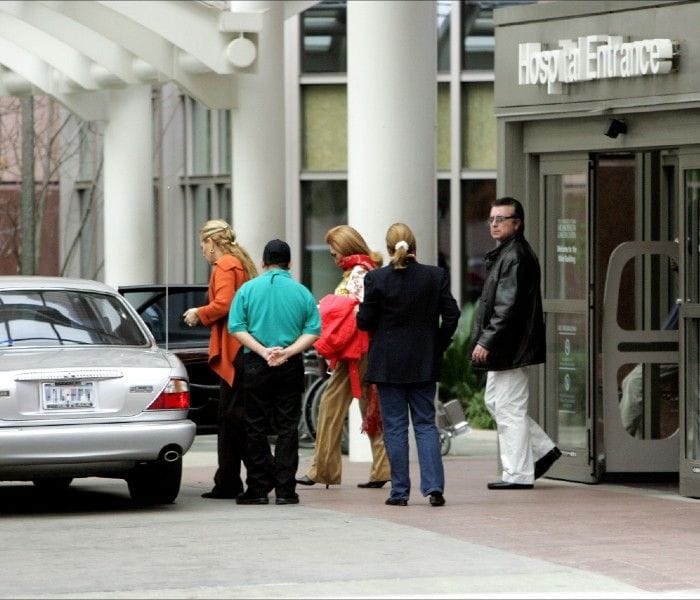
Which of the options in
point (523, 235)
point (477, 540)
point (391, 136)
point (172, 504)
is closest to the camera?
point (477, 540)

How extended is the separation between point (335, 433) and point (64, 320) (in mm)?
2033

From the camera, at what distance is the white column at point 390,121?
16094 mm

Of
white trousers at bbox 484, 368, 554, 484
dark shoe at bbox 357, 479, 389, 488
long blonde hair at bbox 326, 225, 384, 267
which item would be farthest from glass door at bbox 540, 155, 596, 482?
long blonde hair at bbox 326, 225, 384, 267

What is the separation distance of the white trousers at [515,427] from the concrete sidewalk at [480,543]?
0.19 m

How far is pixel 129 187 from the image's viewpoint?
74.1 feet

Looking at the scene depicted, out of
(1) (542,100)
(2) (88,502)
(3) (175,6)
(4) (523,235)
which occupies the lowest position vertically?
(2) (88,502)

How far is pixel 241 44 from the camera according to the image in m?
17.2

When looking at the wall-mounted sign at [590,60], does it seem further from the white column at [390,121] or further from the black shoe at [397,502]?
the black shoe at [397,502]

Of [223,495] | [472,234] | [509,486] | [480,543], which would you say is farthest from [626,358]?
[472,234]

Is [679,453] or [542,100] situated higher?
[542,100]

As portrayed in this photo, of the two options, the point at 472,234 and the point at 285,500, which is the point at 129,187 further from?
the point at 285,500

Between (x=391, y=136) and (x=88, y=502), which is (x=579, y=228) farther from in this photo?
(x=88, y=502)

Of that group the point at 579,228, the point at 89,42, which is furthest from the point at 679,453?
the point at 89,42

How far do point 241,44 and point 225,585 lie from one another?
345 inches
